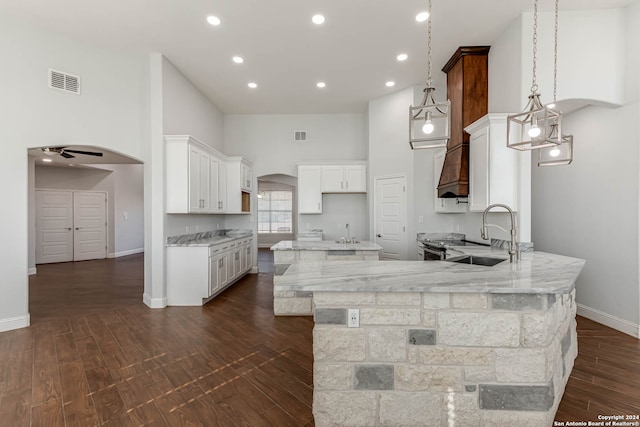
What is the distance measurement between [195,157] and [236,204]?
5.44 feet

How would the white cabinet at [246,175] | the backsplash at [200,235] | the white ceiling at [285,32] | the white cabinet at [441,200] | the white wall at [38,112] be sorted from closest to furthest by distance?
the white ceiling at [285,32], the white wall at [38,112], the backsplash at [200,235], the white cabinet at [441,200], the white cabinet at [246,175]

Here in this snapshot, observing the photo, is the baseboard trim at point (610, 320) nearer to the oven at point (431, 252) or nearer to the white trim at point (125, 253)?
the oven at point (431, 252)

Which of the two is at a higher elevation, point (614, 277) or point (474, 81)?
point (474, 81)

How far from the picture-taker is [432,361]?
167cm

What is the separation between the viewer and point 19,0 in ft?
10.3

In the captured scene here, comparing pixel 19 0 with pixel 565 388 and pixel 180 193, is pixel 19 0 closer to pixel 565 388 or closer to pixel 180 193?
pixel 180 193

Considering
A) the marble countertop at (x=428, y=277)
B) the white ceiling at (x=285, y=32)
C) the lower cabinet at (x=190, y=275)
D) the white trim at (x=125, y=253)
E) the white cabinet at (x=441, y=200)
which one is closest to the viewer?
the marble countertop at (x=428, y=277)

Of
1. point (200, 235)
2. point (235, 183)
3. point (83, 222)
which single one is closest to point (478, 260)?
point (200, 235)

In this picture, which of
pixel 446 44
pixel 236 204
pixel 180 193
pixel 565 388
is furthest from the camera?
pixel 236 204

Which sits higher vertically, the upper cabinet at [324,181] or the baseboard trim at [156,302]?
the upper cabinet at [324,181]

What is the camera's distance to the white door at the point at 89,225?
8219 millimetres

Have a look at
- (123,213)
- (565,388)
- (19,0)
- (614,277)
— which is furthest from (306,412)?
(123,213)

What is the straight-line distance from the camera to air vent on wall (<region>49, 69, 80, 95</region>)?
12.1ft

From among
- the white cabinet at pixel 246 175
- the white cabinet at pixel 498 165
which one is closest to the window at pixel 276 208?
the white cabinet at pixel 246 175
